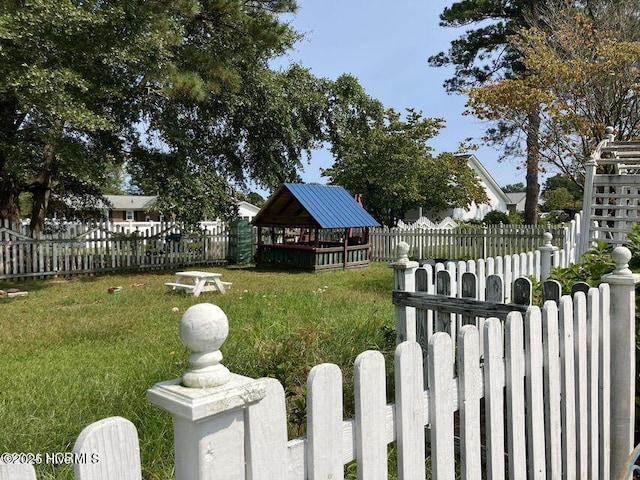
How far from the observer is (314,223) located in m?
13.6

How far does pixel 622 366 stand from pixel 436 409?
163 centimetres

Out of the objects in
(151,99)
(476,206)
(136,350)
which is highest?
(151,99)

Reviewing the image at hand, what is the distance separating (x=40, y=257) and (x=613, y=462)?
45.2 ft

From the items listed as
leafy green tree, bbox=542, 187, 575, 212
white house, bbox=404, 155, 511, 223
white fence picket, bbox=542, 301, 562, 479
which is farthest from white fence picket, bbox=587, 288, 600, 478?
leafy green tree, bbox=542, 187, 575, 212

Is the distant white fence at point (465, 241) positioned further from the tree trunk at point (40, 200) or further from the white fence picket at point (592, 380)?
the white fence picket at point (592, 380)

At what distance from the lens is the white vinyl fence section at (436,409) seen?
102 centimetres

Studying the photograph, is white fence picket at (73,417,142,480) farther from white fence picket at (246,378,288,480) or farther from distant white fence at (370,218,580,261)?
distant white fence at (370,218,580,261)

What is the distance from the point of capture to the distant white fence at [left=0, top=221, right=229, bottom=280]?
1239 centimetres

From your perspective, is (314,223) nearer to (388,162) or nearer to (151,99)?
(151,99)

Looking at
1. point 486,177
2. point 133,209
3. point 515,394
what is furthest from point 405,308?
point 133,209

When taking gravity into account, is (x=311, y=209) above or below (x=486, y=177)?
below

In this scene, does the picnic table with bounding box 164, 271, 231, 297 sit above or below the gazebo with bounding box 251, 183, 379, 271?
below

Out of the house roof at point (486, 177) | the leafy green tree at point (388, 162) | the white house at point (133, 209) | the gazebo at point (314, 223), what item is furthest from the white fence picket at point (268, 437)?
the white house at point (133, 209)

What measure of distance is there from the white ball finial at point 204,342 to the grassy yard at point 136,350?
164 centimetres
